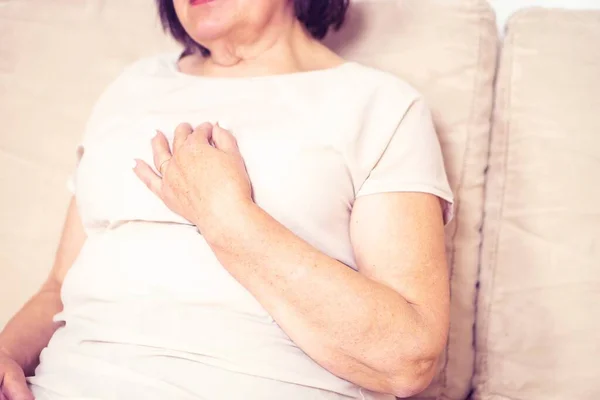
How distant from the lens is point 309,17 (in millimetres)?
988


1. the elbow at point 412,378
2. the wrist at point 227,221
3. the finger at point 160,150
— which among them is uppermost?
the finger at point 160,150

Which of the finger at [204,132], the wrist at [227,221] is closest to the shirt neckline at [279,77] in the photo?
the finger at [204,132]

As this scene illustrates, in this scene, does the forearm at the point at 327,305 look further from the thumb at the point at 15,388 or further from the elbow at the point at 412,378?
the thumb at the point at 15,388

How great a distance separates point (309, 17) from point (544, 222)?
52 centimetres

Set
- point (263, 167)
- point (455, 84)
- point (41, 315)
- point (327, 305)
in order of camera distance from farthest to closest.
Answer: point (455, 84) → point (41, 315) → point (263, 167) → point (327, 305)

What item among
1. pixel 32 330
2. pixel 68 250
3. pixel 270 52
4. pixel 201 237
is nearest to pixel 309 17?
pixel 270 52

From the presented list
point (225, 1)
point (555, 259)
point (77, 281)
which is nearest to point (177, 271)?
point (77, 281)

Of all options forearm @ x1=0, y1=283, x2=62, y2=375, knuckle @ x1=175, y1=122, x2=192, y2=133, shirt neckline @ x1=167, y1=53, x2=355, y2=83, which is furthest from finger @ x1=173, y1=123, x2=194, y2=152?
forearm @ x1=0, y1=283, x2=62, y2=375

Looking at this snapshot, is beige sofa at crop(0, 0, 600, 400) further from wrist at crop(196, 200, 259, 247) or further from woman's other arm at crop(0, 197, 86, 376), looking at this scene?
wrist at crop(196, 200, 259, 247)

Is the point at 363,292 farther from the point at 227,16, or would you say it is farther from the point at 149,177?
the point at 227,16

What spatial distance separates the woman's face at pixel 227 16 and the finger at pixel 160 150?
0.67 ft

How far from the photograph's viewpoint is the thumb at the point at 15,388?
28.6 inches

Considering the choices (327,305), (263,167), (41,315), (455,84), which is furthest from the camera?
(455,84)

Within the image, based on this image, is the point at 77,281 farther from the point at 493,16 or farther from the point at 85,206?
the point at 493,16
